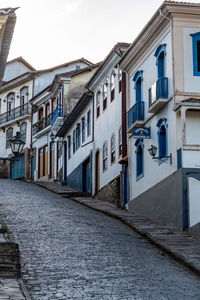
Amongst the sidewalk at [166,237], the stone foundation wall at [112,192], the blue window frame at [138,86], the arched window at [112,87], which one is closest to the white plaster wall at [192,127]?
the sidewalk at [166,237]

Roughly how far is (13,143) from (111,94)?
1232cm

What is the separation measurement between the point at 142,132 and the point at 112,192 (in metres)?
5.59

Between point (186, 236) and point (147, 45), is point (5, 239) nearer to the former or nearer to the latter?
point (186, 236)

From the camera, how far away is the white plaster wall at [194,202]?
1750 centimetres

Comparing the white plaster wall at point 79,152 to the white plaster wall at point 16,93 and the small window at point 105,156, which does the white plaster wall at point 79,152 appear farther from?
the white plaster wall at point 16,93

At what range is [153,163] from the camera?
21.1 m

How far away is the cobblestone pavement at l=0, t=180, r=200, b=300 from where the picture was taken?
10852mm

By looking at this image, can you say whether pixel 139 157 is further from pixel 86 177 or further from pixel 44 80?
pixel 44 80

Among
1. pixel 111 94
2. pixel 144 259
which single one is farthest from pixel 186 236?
pixel 111 94

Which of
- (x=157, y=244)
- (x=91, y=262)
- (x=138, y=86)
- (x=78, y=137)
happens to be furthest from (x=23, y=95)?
(x=91, y=262)

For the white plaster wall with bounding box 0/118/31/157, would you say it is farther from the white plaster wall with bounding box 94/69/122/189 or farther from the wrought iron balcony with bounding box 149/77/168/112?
the wrought iron balcony with bounding box 149/77/168/112

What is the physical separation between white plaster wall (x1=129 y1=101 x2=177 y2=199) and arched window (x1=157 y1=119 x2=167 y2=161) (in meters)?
0.25

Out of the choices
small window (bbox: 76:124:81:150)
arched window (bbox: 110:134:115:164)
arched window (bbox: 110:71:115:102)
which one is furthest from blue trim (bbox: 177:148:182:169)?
small window (bbox: 76:124:81:150)

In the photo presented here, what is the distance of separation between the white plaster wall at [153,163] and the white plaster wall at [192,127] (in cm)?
43
